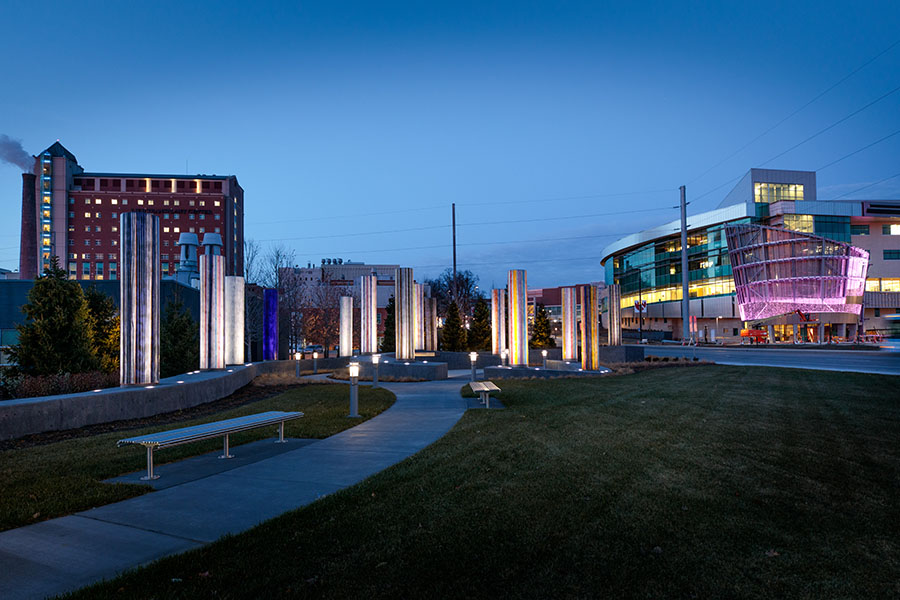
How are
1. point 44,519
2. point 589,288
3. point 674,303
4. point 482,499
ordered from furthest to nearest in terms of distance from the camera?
→ point 674,303
point 589,288
point 482,499
point 44,519

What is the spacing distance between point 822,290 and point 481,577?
2554 inches

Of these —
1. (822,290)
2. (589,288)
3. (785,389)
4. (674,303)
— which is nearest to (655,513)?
(785,389)

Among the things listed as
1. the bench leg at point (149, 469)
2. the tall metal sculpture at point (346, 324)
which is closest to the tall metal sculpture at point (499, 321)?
the tall metal sculpture at point (346, 324)

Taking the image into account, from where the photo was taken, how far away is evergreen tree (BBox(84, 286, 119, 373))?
1500 cm

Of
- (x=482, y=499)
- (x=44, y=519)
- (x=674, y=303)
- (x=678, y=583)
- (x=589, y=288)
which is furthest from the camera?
(x=674, y=303)

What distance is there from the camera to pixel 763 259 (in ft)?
193

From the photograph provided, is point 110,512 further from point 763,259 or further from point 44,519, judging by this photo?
point 763,259

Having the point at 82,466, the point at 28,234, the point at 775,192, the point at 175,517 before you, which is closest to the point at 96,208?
the point at 28,234

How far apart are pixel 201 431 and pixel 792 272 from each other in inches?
2537

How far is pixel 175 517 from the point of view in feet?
17.0

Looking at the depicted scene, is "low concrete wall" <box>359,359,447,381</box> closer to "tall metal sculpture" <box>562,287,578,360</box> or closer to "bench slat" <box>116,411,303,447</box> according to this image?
"tall metal sculpture" <box>562,287,578,360</box>

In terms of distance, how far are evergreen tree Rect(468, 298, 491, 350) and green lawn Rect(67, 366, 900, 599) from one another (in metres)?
29.4

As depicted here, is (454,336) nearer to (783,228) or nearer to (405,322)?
(405,322)

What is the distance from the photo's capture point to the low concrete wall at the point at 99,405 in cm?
899
